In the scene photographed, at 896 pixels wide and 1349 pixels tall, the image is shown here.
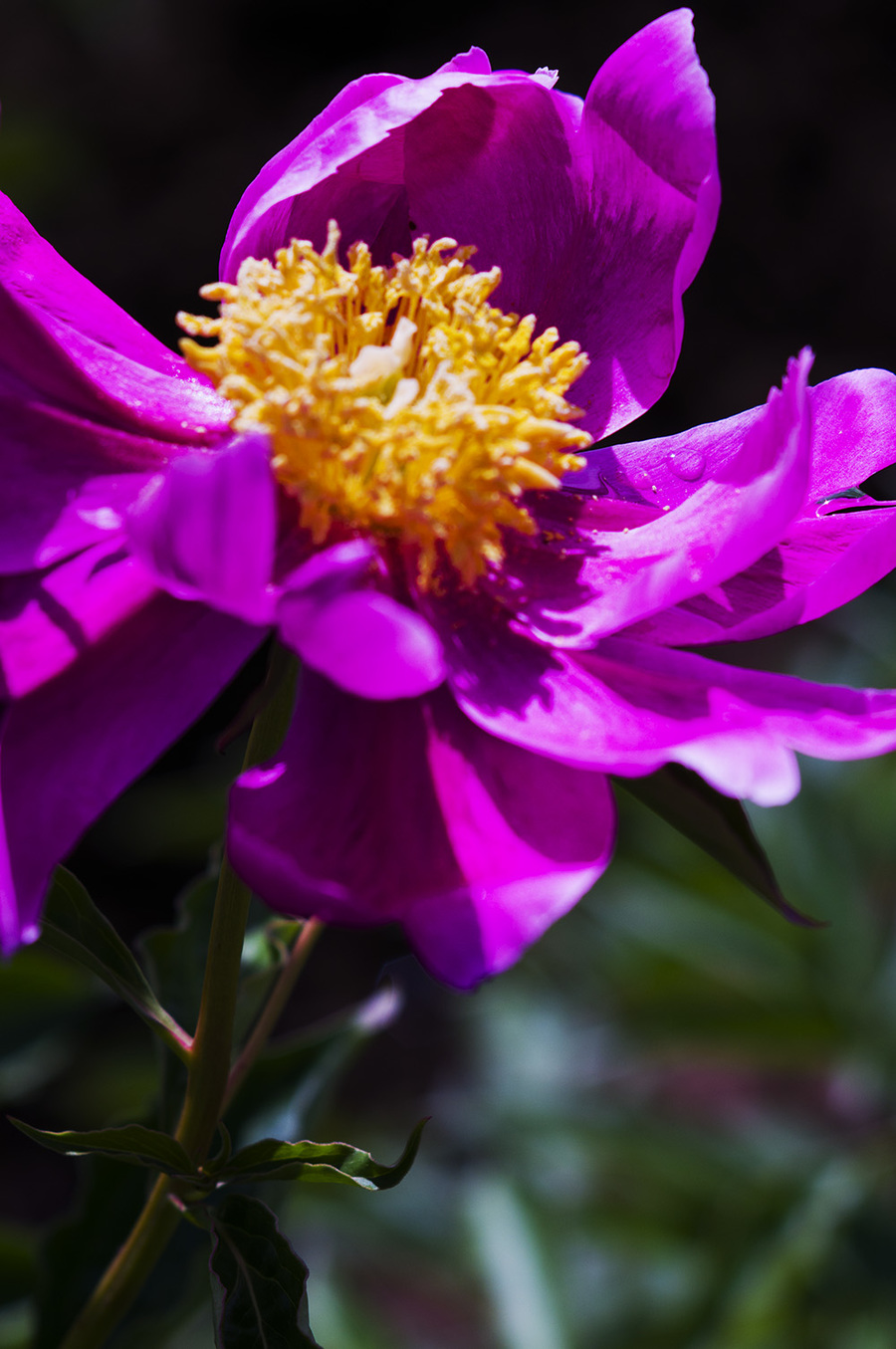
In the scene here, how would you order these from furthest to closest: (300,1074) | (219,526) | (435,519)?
1. (300,1074)
2. (435,519)
3. (219,526)

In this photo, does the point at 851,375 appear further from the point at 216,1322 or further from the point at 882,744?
the point at 216,1322

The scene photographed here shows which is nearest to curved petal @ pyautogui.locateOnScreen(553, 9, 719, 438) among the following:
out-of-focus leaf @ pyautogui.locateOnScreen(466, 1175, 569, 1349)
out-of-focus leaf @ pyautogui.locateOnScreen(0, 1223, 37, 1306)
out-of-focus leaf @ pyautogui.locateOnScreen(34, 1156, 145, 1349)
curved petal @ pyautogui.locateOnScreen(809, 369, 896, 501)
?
curved petal @ pyautogui.locateOnScreen(809, 369, 896, 501)

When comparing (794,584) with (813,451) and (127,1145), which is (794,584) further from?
(127,1145)

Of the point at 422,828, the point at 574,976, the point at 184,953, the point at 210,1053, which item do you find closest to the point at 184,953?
the point at 184,953

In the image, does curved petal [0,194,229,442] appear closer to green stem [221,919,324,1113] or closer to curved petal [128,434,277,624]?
curved petal [128,434,277,624]

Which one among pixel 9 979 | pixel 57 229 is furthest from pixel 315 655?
pixel 57 229

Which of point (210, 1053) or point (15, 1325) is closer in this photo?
point (210, 1053)

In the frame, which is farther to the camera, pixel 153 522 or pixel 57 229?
pixel 57 229
